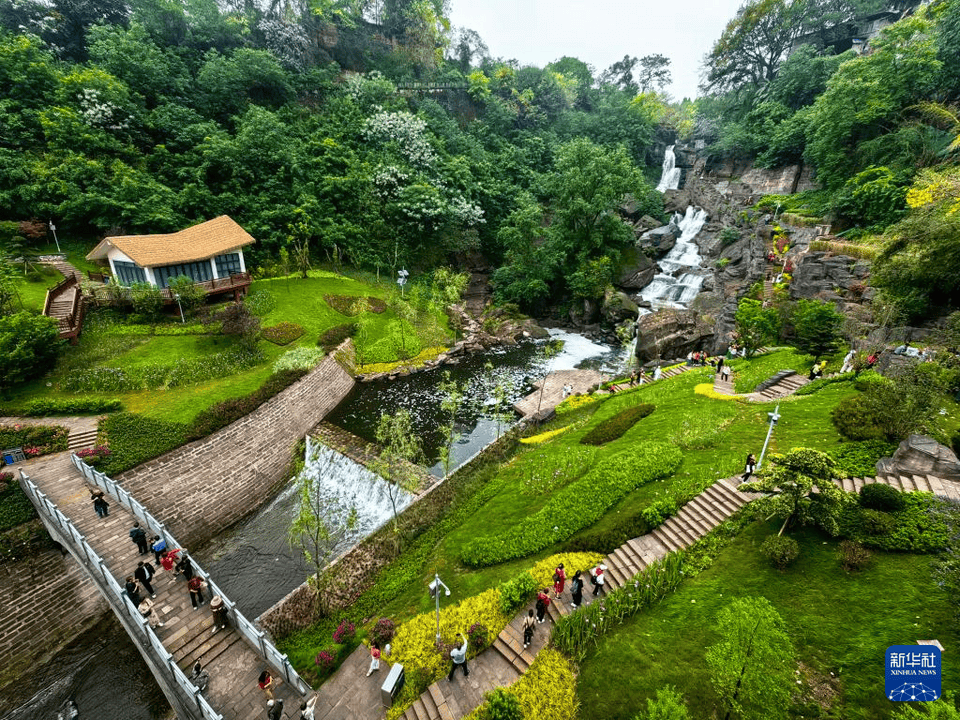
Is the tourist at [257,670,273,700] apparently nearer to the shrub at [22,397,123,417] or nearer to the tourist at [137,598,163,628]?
the tourist at [137,598,163,628]

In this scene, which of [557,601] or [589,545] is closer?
[557,601]

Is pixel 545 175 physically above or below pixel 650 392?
above

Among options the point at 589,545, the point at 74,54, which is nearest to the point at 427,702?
the point at 589,545

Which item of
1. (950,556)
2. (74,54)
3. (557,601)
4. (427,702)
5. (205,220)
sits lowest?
(427,702)

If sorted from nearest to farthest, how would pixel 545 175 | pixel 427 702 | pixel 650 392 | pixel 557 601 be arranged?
pixel 427 702 → pixel 557 601 → pixel 650 392 → pixel 545 175

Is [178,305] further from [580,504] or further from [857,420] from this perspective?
[857,420]

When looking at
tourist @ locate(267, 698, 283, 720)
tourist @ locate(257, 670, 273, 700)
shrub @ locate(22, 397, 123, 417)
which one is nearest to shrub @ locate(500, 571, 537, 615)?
tourist @ locate(267, 698, 283, 720)

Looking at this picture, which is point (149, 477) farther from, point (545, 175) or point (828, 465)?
point (545, 175)
